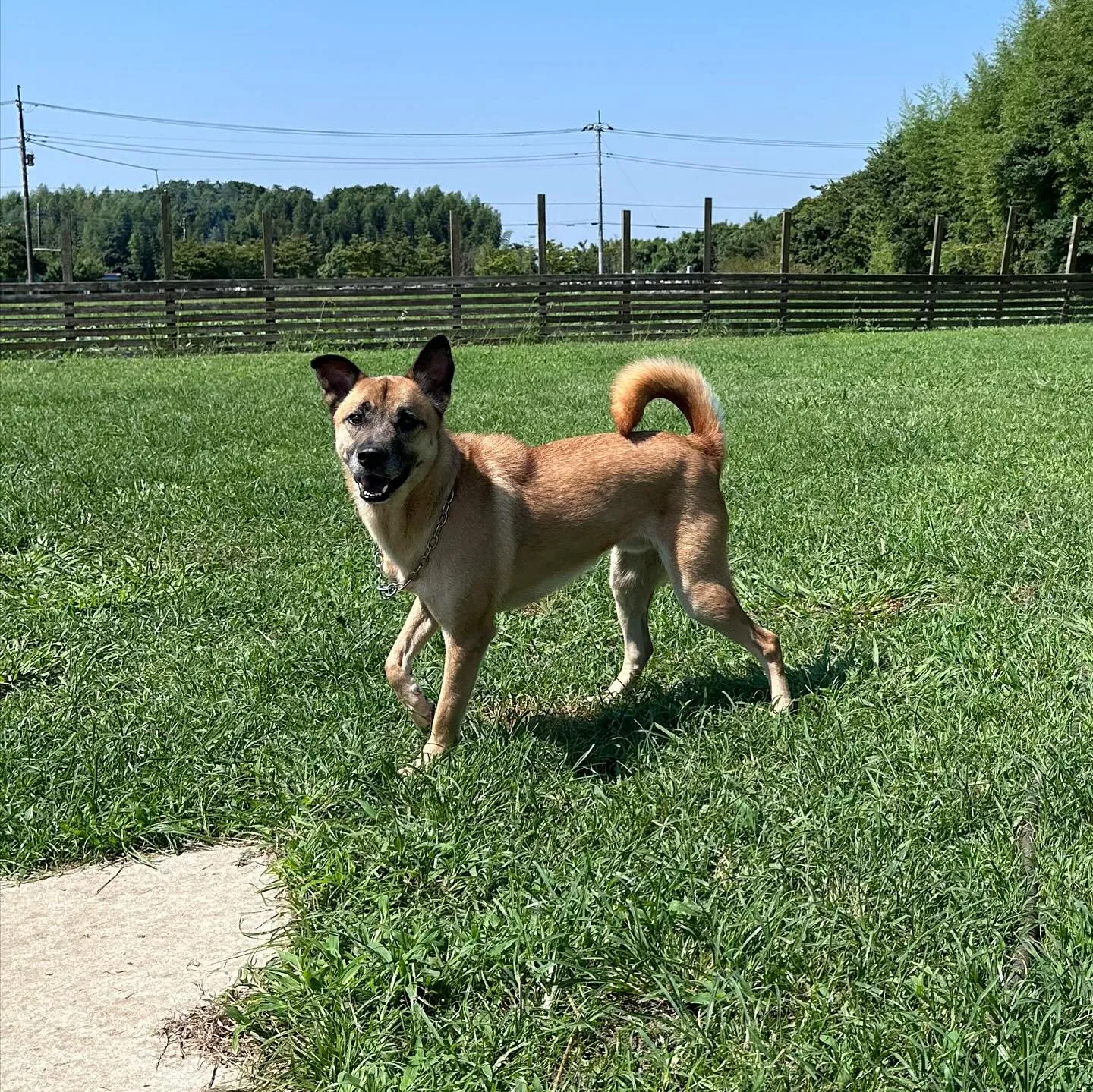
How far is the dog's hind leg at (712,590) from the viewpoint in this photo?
392 cm

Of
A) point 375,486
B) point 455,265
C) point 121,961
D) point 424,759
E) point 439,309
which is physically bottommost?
point 121,961

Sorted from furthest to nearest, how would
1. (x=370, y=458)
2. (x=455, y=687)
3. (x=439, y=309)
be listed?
(x=439, y=309), (x=455, y=687), (x=370, y=458)

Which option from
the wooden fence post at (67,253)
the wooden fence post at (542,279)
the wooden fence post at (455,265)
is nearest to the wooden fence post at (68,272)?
the wooden fence post at (67,253)

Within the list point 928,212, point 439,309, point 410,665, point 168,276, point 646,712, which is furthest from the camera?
point 928,212

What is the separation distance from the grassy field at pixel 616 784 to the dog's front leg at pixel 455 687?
0.52 feet

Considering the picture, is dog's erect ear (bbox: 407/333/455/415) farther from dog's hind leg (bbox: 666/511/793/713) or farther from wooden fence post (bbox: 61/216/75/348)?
wooden fence post (bbox: 61/216/75/348)

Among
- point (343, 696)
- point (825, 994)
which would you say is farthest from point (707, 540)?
point (825, 994)

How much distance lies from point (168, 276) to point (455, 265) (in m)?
5.67

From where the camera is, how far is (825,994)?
88.9 inches

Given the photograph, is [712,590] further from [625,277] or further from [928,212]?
[928,212]

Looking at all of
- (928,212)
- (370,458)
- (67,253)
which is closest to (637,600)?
Result: (370,458)

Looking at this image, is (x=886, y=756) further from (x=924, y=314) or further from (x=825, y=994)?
(x=924, y=314)

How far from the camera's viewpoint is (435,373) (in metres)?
3.80

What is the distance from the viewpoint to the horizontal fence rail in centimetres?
1953
